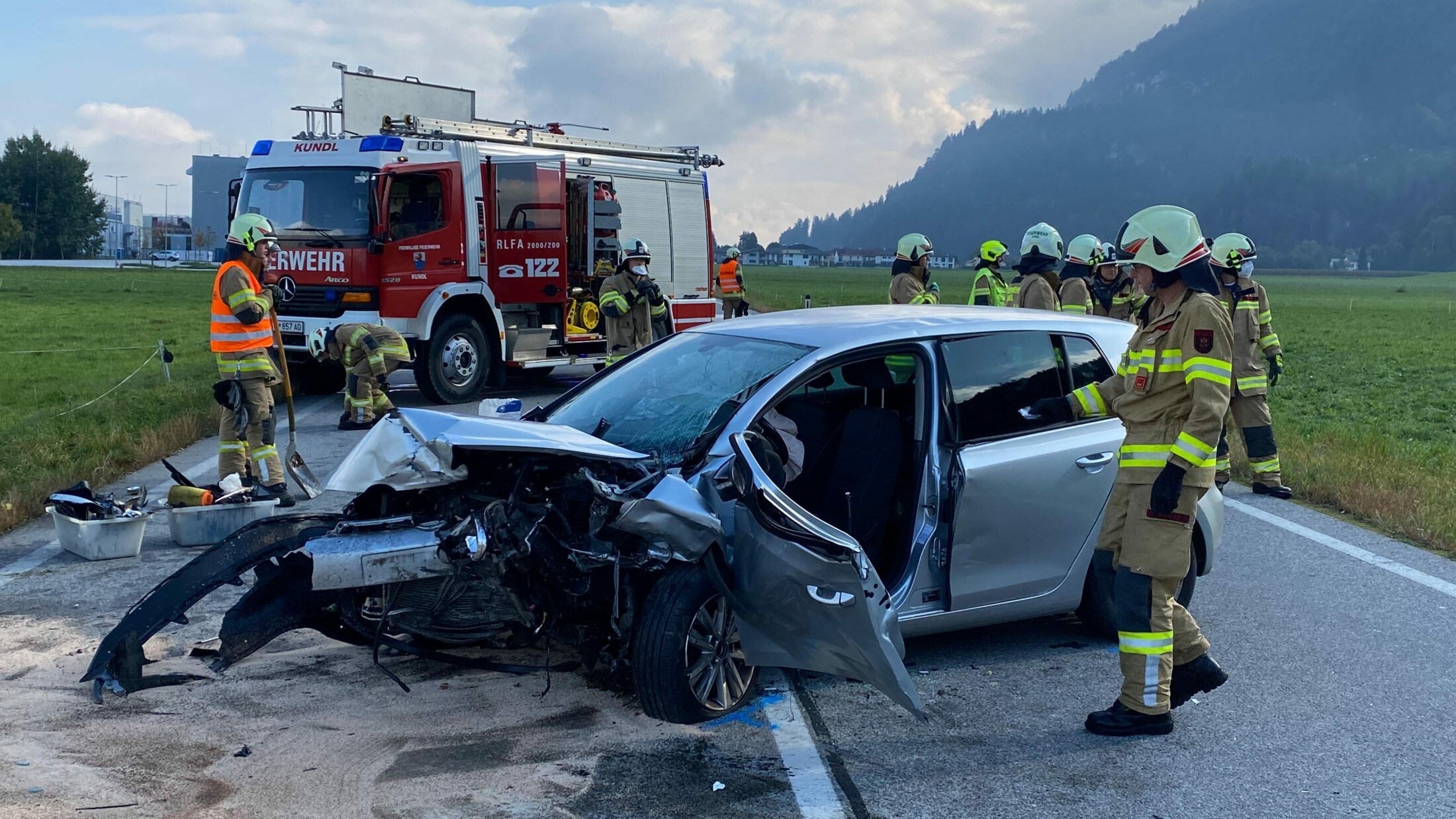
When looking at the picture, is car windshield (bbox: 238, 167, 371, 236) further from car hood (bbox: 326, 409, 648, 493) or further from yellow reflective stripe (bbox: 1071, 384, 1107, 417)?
yellow reflective stripe (bbox: 1071, 384, 1107, 417)

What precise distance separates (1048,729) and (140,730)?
10.3 feet

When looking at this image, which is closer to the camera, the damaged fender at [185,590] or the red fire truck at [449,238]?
the damaged fender at [185,590]

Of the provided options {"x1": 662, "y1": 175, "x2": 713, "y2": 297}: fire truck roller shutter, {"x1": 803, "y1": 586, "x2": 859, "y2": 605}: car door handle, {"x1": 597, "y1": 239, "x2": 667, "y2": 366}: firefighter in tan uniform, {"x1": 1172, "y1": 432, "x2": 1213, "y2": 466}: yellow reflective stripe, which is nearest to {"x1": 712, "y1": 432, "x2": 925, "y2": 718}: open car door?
{"x1": 803, "y1": 586, "x2": 859, "y2": 605}: car door handle

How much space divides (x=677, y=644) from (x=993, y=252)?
7.16 meters

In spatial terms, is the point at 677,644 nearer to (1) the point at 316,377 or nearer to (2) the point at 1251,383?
(2) the point at 1251,383

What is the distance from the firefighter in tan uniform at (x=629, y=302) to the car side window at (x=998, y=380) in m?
7.58

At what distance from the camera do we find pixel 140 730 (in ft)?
13.3

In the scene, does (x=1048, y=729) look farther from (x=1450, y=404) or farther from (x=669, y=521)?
(x=1450, y=404)

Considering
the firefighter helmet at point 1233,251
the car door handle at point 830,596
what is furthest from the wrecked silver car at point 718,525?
the firefighter helmet at point 1233,251

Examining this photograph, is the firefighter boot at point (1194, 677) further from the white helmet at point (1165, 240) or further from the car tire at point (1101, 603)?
the white helmet at point (1165, 240)

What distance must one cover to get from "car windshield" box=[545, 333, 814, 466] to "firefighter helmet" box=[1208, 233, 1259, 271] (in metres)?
5.36

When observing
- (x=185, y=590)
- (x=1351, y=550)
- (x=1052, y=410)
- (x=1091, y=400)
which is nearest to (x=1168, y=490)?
(x=1091, y=400)

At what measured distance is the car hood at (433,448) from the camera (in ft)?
13.2

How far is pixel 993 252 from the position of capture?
1041cm
